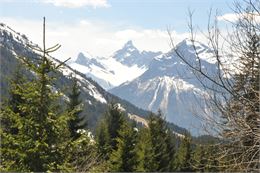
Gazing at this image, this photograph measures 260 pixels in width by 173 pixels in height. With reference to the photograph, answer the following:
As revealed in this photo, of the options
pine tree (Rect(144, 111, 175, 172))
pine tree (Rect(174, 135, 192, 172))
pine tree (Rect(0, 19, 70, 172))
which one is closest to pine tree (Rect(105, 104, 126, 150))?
pine tree (Rect(144, 111, 175, 172))

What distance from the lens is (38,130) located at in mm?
11742

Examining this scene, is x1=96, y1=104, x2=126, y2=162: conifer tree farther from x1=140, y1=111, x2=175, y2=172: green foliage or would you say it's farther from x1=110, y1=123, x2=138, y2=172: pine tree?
x1=110, y1=123, x2=138, y2=172: pine tree

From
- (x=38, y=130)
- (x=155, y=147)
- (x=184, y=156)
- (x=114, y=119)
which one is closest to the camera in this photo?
(x=38, y=130)

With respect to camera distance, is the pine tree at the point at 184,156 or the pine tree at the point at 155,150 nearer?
the pine tree at the point at 155,150

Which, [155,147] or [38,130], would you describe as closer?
[38,130]

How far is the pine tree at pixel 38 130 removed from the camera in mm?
11406

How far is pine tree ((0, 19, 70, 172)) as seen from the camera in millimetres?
11406

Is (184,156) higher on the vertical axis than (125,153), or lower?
lower

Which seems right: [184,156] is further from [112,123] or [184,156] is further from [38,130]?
[38,130]

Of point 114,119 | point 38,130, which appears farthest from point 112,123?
point 38,130

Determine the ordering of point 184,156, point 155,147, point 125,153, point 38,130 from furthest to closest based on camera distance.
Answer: point 184,156 → point 155,147 → point 125,153 → point 38,130

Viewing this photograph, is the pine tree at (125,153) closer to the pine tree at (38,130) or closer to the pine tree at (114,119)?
the pine tree at (114,119)

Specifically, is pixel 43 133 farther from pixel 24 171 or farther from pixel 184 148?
pixel 184 148

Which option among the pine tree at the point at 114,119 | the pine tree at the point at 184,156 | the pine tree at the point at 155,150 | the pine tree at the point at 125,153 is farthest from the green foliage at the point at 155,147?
the pine tree at the point at 184,156
